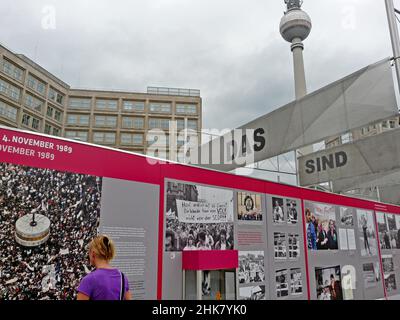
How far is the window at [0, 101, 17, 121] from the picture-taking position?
43.6 metres

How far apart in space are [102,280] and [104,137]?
59.5 meters

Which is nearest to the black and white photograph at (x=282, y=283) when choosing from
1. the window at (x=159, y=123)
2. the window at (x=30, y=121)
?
the window at (x=30, y=121)

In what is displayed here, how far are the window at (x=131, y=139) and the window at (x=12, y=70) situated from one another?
18045 mm

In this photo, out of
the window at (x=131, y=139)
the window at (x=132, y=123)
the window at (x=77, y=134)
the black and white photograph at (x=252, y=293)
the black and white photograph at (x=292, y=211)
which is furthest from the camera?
the window at (x=132, y=123)

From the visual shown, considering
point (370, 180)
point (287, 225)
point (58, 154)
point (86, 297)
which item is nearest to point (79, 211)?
point (58, 154)

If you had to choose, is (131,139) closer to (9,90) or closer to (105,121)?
(105,121)

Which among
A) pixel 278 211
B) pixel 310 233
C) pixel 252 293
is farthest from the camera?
pixel 310 233

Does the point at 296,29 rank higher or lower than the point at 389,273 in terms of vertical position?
higher

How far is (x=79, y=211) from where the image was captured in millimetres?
3611

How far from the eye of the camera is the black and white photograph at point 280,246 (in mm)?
5539

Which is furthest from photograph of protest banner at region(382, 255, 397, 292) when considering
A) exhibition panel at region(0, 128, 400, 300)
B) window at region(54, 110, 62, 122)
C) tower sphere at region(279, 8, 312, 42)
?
window at region(54, 110, 62, 122)

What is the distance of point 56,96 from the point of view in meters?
55.8

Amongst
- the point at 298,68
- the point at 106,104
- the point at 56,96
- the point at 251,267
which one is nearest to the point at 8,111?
the point at 56,96

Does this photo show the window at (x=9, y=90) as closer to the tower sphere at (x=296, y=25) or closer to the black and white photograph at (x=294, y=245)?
the tower sphere at (x=296, y=25)
